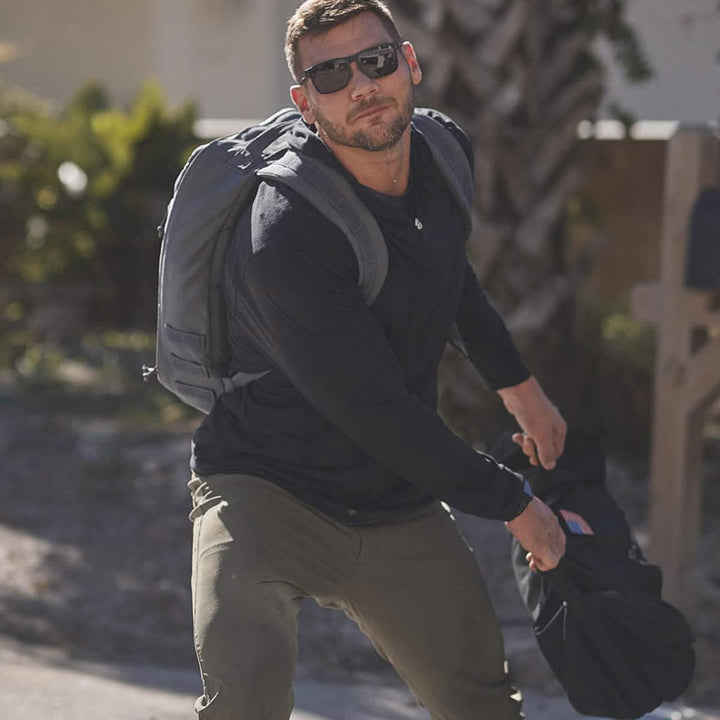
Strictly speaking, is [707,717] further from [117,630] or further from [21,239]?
[21,239]

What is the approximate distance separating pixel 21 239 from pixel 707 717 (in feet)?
24.8

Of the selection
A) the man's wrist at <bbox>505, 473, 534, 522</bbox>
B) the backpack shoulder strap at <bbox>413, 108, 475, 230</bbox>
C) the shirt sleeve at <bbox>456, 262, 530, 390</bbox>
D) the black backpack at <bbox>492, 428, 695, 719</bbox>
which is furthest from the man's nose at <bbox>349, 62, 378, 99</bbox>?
the black backpack at <bbox>492, 428, 695, 719</bbox>

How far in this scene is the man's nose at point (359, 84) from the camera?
2.77 m

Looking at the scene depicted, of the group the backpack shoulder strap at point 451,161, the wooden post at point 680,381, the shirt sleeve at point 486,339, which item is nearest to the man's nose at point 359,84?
the backpack shoulder strap at point 451,161

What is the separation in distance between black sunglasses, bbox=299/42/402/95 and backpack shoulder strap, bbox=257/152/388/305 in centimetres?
16

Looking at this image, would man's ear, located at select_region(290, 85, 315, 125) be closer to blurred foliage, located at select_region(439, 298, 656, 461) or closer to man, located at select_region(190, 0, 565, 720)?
man, located at select_region(190, 0, 565, 720)

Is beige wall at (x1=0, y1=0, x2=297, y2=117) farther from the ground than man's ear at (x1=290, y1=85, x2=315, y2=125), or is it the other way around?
man's ear at (x1=290, y1=85, x2=315, y2=125)

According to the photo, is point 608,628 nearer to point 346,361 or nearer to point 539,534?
point 539,534

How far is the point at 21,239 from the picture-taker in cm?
1049

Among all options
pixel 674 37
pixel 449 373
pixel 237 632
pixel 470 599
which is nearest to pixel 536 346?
pixel 449 373

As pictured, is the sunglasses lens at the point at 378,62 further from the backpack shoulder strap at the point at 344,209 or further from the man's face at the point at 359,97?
the backpack shoulder strap at the point at 344,209

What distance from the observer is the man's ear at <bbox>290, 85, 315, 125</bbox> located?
2.88 meters

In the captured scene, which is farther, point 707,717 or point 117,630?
point 117,630

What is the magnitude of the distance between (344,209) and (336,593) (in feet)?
2.72
